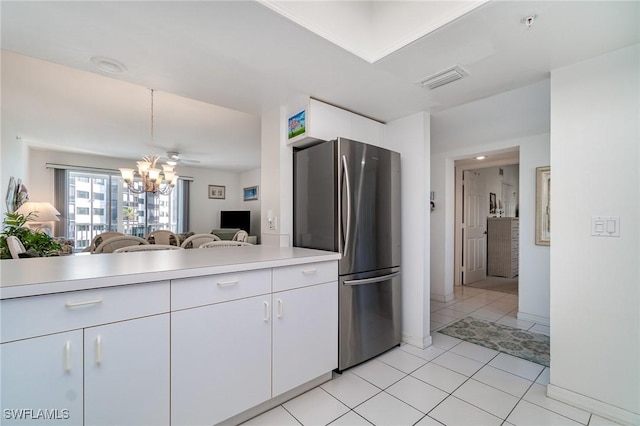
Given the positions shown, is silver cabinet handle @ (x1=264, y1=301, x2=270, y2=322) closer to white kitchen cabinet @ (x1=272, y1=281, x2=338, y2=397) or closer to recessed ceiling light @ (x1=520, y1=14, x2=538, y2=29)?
white kitchen cabinet @ (x1=272, y1=281, x2=338, y2=397)

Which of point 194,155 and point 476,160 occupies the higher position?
point 194,155

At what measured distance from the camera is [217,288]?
1.41m

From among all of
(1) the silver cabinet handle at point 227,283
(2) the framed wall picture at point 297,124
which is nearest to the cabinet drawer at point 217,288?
(1) the silver cabinet handle at point 227,283

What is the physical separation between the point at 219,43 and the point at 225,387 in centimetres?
195

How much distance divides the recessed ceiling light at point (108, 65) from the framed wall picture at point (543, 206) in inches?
167

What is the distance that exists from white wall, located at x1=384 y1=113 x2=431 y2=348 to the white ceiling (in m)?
0.30

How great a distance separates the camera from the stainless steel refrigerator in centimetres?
211

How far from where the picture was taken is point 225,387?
1421mm

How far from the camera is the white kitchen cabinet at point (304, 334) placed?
5.40ft

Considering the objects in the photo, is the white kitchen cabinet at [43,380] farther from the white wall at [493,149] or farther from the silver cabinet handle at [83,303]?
the white wall at [493,149]

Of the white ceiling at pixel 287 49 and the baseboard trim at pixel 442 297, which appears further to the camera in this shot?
the baseboard trim at pixel 442 297

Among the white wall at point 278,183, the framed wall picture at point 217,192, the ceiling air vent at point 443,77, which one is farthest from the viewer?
the framed wall picture at point 217,192

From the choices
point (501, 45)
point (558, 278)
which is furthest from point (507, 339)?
point (501, 45)

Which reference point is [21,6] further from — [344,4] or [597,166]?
[597,166]
